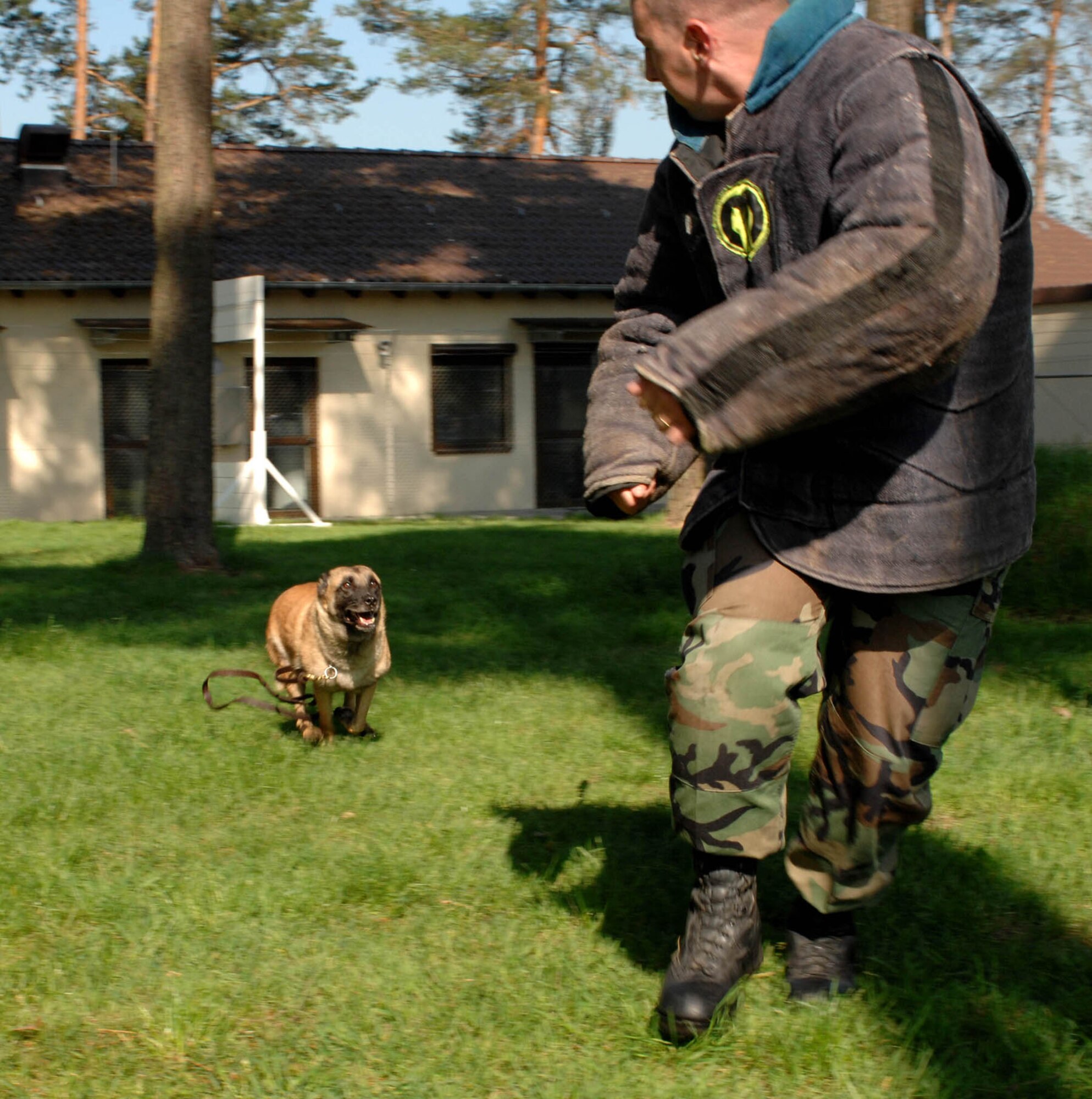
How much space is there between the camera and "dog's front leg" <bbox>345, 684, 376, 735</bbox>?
18.4ft

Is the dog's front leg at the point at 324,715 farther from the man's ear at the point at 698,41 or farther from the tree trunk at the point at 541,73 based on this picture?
the tree trunk at the point at 541,73

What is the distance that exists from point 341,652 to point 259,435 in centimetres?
1171

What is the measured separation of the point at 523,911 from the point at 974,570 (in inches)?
60.4

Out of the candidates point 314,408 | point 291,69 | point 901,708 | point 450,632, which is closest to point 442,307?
point 314,408

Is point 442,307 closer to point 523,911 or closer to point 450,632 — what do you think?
point 450,632

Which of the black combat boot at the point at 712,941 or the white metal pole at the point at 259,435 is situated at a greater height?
the white metal pole at the point at 259,435

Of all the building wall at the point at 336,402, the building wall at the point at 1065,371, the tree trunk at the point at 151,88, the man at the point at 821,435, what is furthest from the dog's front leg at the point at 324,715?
the tree trunk at the point at 151,88

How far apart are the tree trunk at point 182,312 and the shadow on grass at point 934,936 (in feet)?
22.8

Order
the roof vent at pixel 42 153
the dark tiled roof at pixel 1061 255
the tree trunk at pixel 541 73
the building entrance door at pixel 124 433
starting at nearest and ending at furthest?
the building entrance door at pixel 124 433 → the roof vent at pixel 42 153 → the dark tiled roof at pixel 1061 255 → the tree trunk at pixel 541 73

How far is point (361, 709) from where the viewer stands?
5.59 metres

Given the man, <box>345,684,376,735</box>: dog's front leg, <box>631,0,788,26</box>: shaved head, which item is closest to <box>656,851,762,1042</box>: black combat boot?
the man

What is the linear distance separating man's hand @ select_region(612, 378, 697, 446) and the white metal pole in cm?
1472

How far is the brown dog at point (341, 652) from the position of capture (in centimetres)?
547

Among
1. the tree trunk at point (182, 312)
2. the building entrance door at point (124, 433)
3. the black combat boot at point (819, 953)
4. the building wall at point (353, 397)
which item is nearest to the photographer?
the black combat boot at point (819, 953)
